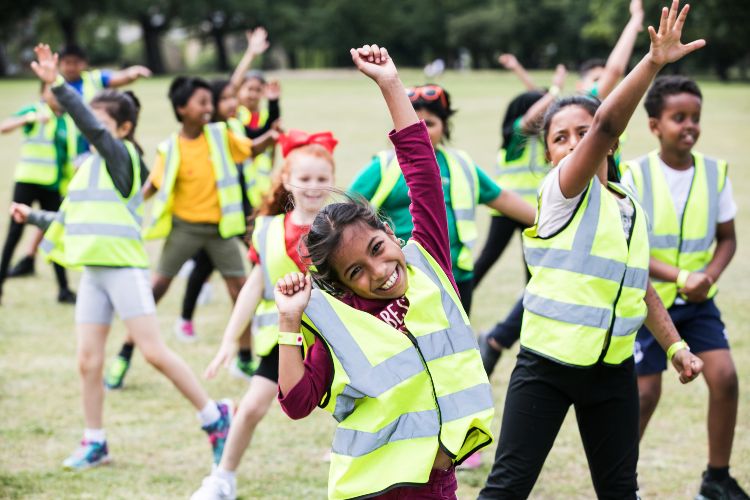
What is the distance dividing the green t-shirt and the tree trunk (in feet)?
198

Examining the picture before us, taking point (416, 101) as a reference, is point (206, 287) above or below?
Answer: below

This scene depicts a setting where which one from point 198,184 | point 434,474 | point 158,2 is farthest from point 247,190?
point 158,2

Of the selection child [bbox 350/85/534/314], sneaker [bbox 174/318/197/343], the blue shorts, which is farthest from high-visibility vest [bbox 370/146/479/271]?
sneaker [bbox 174/318/197/343]

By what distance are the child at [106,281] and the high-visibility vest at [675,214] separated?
2.28 metres

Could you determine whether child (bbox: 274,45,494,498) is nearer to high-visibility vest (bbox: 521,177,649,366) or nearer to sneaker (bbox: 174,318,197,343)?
high-visibility vest (bbox: 521,177,649,366)

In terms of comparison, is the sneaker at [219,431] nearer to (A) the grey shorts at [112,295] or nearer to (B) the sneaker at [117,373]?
(A) the grey shorts at [112,295]

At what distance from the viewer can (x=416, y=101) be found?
462cm

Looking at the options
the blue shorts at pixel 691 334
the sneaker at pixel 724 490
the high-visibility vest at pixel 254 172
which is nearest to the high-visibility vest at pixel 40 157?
the high-visibility vest at pixel 254 172

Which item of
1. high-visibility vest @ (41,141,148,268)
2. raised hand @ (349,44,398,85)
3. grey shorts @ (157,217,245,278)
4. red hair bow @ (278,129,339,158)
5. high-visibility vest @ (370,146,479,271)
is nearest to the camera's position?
raised hand @ (349,44,398,85)

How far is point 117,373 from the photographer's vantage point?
619 centimetres

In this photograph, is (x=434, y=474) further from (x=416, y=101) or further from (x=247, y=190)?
(x=247, y=190)

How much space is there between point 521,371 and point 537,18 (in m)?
68.0

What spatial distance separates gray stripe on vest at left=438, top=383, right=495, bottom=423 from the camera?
2.64 meters

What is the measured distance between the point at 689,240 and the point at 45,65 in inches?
118
